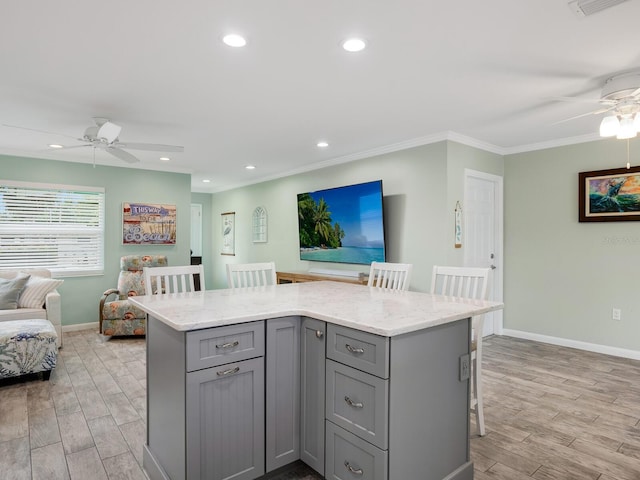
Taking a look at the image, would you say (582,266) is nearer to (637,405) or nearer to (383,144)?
(637,405)

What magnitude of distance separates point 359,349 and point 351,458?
19.7 inches

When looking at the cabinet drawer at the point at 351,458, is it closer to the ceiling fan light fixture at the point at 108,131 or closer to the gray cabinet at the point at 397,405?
the gray cabinet at the point at 397,405

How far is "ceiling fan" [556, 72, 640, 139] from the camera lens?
2.62 meters

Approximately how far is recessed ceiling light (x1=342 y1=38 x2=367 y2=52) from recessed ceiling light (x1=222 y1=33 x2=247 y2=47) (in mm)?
582

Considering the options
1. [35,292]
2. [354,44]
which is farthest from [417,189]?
[35,292]

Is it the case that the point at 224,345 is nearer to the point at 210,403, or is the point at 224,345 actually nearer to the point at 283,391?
the point at 210,403

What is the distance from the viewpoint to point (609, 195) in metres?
4.05

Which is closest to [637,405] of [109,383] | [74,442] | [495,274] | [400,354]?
[495,274]

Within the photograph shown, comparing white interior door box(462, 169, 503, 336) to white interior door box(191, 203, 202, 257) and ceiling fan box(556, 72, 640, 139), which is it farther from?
white interior door box(191, 203, 202, 257)

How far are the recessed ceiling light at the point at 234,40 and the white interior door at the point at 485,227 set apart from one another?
3.02m

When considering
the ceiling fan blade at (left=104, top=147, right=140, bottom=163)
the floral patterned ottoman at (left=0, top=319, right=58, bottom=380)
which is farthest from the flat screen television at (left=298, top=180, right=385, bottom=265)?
the floral patterned ottoman at (left=0, top=319, right=58, bottom=380)

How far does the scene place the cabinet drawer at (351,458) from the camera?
158cm

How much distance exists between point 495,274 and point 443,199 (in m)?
1.46

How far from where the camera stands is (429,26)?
205 centimetres
